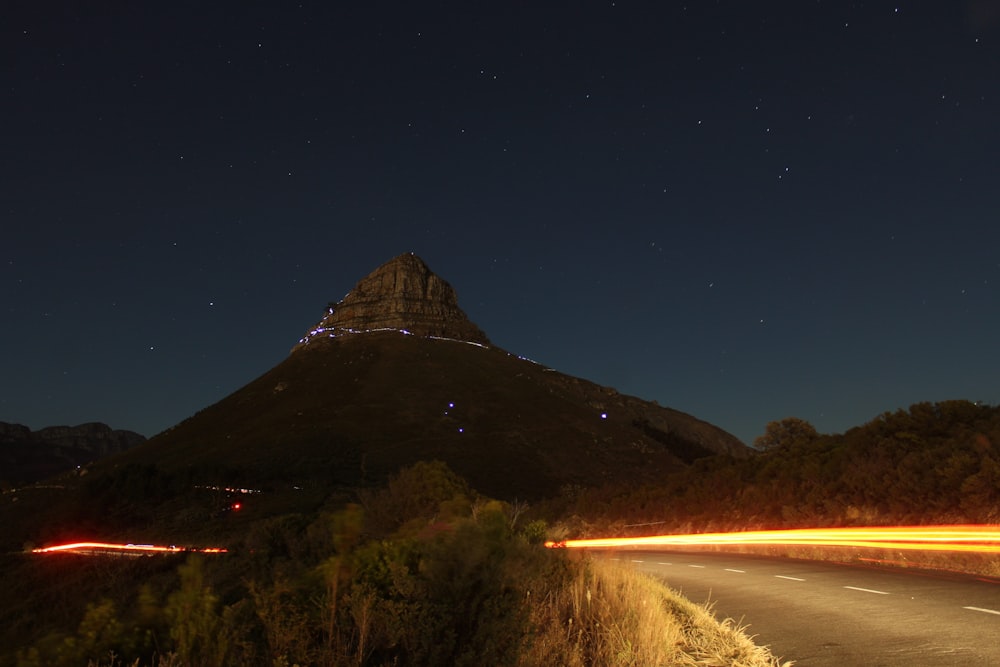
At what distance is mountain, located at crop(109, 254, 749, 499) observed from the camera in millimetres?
79875

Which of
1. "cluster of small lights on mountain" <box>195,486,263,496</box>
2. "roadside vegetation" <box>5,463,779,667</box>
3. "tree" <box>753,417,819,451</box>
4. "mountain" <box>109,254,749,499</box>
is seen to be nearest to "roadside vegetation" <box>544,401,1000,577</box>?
"roadside vegetation" <box>5,463,779,667</box>

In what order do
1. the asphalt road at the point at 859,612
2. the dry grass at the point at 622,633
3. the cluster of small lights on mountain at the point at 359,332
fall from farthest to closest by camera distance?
the cluster of small lights on mountain at the point at 359,332 → the asphalt road at the point at 859,612 → the dry grass at the point at 622,633

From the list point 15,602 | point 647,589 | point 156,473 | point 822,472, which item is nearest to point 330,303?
point 156,473

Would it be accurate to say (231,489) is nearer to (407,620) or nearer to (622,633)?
(622,633)

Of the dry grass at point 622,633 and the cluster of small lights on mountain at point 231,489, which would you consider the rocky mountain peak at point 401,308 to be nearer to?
the cluster of small lights on mountain at point 231,489

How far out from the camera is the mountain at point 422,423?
262 feet

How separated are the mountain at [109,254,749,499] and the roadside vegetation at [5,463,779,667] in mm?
52528

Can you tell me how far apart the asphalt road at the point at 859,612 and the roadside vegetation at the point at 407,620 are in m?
0.94

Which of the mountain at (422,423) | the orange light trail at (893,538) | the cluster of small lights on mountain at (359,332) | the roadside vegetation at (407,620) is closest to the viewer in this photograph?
the roadside vegetation at (407,620)

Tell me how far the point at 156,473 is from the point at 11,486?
1484 inches

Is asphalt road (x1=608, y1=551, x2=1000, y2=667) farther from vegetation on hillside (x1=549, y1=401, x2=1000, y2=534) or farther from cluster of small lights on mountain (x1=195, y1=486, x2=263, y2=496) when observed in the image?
cluster of small lights on mountain (x1=195, y1=486, x2=263, y2=496)

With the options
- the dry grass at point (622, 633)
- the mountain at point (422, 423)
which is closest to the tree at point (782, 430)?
the mountain at point (422, 423)

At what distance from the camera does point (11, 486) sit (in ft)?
291

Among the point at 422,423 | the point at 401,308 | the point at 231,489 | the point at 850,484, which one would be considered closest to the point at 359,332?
the point at 401,308
